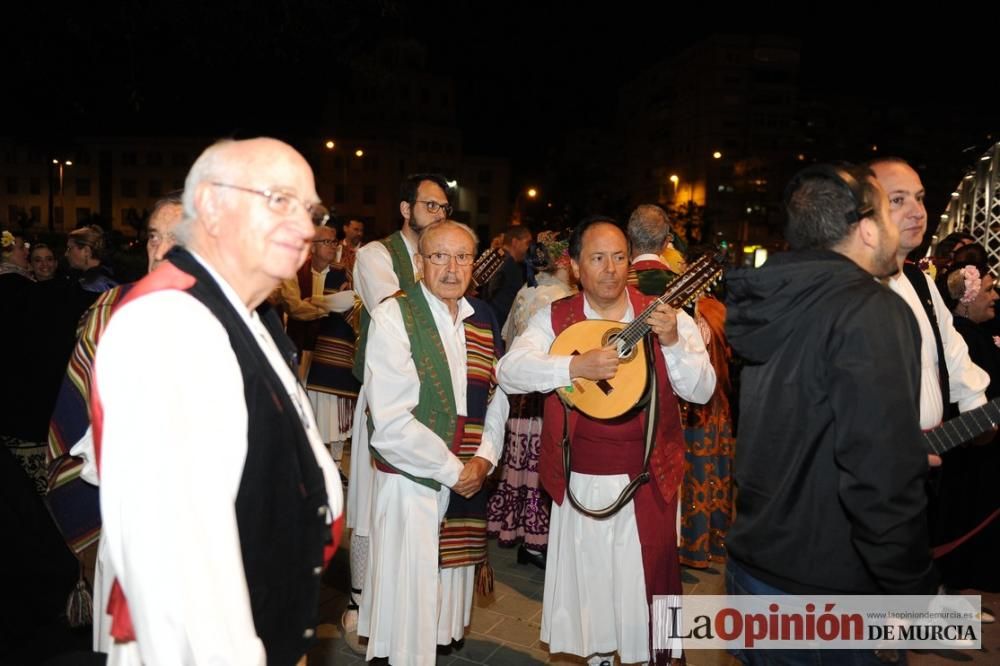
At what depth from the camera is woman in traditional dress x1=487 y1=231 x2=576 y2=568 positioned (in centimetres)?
604

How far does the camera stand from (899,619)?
101 inches

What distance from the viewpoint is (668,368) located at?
3.83 meters

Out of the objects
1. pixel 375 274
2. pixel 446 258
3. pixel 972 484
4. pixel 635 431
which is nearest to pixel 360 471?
pixel 375 274

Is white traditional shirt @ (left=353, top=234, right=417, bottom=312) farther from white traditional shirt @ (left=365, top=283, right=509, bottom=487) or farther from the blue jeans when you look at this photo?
the blue jeans

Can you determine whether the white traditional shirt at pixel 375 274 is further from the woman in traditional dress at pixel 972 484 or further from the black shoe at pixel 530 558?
the woman in traditional dress at pixel 972 484

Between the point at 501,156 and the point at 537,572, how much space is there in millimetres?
68014

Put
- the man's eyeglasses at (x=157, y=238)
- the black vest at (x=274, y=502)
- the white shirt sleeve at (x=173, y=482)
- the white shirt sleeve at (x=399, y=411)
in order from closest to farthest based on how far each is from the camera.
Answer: the white shirt sleeve at (x=173, y=482), the black vest at (x=274, y=502), the man's eyeglasses at (x=157, y=238), the white shirt sleeve at (x=399, y=411)

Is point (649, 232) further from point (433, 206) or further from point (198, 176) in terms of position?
point (198, 176)

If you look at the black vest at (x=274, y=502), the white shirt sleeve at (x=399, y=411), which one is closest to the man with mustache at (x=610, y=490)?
the white shirt sleeve at (x=399, y=411)

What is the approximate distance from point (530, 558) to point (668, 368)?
264cm

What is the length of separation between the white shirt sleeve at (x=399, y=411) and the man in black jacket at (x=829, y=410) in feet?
4.93

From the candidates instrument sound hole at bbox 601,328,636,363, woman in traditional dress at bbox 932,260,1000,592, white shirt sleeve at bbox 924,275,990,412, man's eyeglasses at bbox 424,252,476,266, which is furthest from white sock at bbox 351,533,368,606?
woman in traditional dress at bbox 932,260,1000,592

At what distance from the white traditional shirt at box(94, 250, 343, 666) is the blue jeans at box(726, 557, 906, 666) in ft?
5.54

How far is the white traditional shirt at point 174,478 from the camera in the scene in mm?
1543
